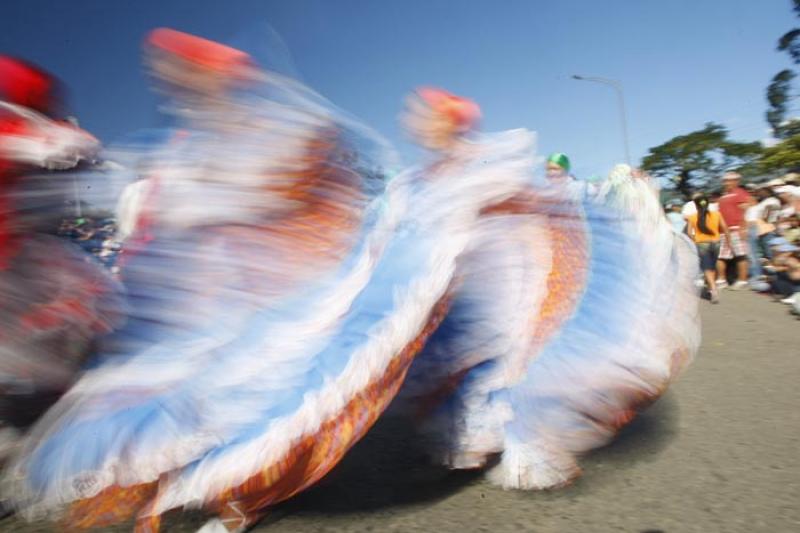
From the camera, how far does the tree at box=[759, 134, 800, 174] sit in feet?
64.0

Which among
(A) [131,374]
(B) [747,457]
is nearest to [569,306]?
(B) [747,457]

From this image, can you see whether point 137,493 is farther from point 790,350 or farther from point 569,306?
point 790,350

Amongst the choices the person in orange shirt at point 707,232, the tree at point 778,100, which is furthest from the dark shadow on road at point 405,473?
the tree at point 778,100

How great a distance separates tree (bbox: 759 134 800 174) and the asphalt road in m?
18.9

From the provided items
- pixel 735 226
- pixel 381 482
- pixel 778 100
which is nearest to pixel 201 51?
pixel 381 482

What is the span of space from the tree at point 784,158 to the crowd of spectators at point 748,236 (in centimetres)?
1258

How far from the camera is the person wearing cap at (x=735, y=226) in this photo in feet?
26.3

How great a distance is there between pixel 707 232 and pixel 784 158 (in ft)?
50.3

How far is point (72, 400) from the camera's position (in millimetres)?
1916

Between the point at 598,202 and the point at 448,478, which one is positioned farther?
the point at 598,202

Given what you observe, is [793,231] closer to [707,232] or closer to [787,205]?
[787,205]

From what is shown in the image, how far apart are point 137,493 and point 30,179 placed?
1.05 m

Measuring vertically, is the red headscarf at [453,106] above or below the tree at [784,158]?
below

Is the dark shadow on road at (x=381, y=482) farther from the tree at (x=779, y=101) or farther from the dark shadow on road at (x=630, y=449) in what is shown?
the tree at (x=779, y=101)
